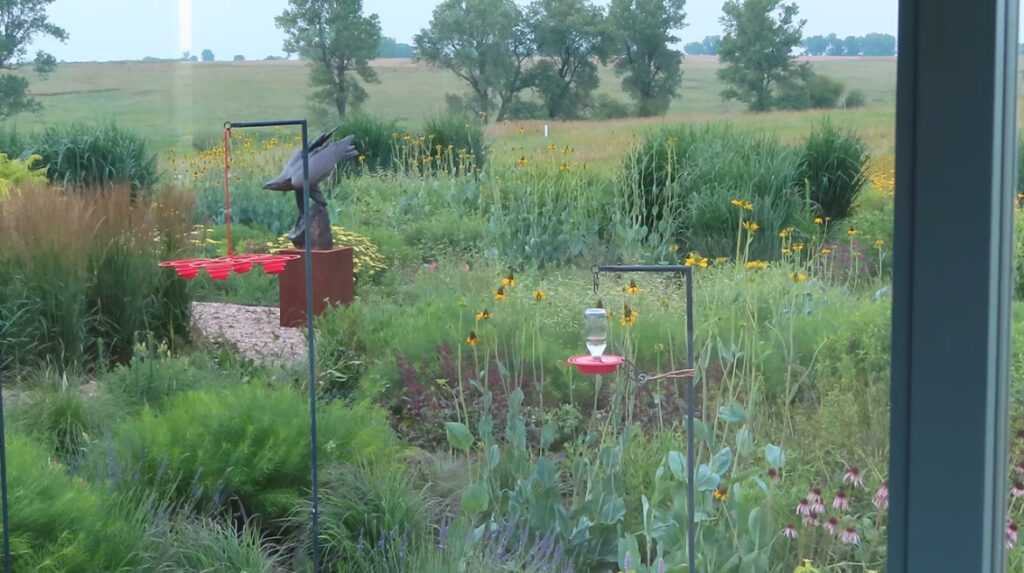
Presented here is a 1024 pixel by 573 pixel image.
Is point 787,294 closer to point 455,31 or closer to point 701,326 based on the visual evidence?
point 701,326

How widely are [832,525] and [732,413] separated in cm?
27

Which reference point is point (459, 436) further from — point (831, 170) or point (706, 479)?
point (831, 170)

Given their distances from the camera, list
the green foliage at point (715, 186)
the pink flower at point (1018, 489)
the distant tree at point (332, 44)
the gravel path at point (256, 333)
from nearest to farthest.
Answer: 1. the pink flower at point (1018, 489)
2. the green foliage at point (715, 186)
3. the distant tree at point (332, 44)
4. the gravel path at point (256, 333)

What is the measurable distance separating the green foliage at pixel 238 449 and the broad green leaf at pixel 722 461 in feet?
2.10

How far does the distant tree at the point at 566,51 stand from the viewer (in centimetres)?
213

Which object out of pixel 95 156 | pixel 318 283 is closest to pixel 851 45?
pixel 318 283

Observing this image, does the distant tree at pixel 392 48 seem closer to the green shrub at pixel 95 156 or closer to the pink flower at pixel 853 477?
the green shrub at pixel 95 156

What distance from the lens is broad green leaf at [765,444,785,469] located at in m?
2.03

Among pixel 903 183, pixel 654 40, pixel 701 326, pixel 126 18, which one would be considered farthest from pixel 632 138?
pixel 126 18

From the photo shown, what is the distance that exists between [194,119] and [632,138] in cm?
90

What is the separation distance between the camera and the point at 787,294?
207cm

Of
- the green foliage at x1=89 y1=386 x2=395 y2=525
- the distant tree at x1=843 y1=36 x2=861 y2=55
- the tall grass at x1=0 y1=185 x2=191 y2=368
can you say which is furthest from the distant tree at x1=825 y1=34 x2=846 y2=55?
the tall grass at x1=0 y1=185 x2=191 y2=368

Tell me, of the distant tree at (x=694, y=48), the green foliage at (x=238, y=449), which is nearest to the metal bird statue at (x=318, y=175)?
the green foliage at (x=238, y=449)

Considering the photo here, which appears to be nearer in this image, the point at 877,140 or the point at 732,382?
the point at 877,140
